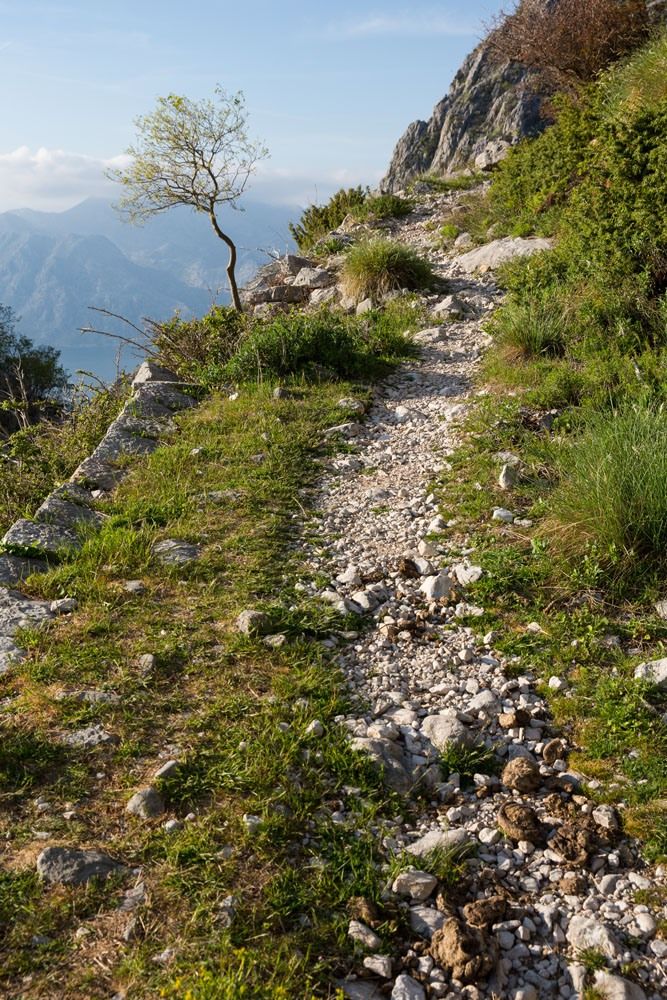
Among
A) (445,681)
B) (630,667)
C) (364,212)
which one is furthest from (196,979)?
(364,212)

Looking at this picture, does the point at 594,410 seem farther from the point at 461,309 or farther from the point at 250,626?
the point at 461,309

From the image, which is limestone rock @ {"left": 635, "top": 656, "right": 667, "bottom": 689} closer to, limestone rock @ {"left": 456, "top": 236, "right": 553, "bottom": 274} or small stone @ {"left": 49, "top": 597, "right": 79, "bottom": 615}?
small stone @ {"left": 49, "top": 597, "right": 79, "bottom": 615}

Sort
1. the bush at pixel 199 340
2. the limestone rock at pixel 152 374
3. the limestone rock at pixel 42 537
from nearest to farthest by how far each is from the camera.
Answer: the limestone rock at pixel 42 537 < the limestone rock at pixel 152 374 < the bush at pixel 199 340

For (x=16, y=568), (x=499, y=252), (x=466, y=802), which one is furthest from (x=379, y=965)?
(x=499, y=252)

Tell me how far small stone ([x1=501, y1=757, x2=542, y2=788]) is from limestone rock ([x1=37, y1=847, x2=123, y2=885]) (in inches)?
78.0

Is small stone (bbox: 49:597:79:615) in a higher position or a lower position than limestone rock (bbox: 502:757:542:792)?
higher

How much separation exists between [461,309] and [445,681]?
8674 millimetres

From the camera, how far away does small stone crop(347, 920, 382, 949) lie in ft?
10.00

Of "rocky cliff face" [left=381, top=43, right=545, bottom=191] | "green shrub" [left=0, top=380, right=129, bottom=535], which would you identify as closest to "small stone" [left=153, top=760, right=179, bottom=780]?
"green shrub" [left=0, top=380, right=129, bottom=535]

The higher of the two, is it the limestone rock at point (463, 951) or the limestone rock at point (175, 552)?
the limestone rock at point (175, 552)

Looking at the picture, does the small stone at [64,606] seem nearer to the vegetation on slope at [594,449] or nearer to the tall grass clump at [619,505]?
the vegetation on slope at [594,449]

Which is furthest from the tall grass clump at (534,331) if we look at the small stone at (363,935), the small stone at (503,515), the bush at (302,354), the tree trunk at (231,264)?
the small stone at (363,935)

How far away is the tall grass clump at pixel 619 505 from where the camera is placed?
5.14 m

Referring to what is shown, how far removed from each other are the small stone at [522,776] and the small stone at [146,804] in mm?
1790
